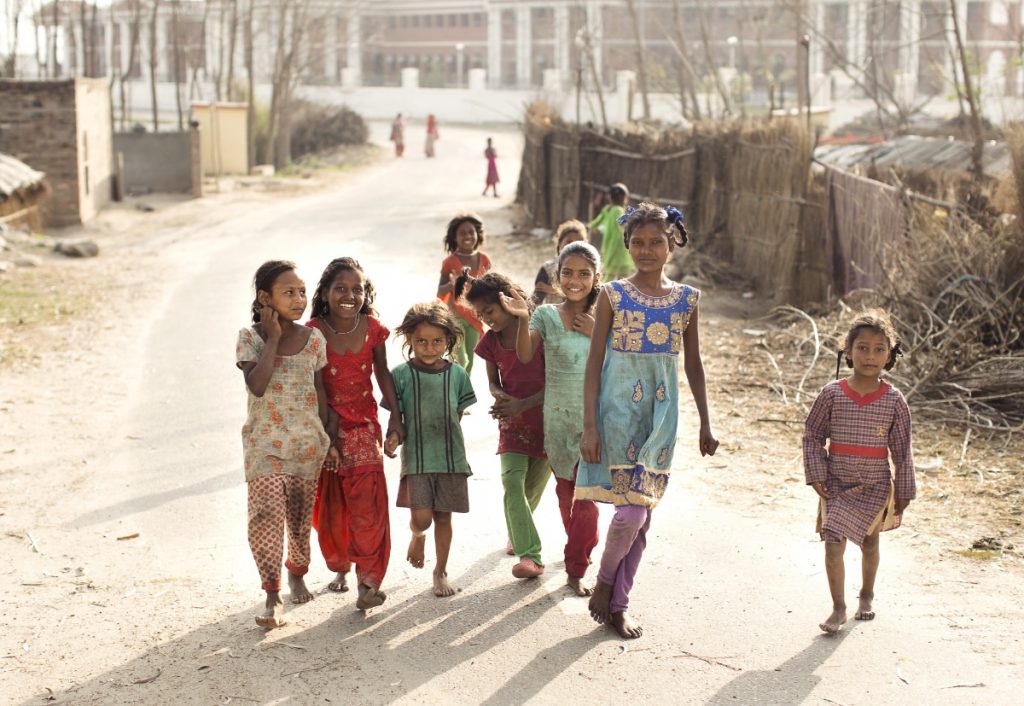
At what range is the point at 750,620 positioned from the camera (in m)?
4.89

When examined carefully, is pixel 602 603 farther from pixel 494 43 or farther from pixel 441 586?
pixel 494 43

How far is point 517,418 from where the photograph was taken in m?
5.30

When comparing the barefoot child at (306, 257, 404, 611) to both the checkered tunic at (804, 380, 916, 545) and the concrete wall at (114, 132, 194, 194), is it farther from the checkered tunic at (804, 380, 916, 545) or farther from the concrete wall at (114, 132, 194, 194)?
the concrete wall at (114, 132, 194, 194)

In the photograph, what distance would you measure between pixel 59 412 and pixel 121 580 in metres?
3.97

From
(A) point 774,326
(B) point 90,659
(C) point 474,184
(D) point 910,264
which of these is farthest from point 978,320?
(C) point 474,184

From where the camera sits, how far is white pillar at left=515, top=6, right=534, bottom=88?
72.3 metres

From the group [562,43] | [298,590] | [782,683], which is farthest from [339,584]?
[562,43]

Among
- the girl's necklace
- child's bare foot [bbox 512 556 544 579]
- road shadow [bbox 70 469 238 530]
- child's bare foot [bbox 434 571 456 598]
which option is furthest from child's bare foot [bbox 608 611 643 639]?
road shadow [bbox 70 469 238 530]

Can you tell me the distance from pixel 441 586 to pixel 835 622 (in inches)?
61.0

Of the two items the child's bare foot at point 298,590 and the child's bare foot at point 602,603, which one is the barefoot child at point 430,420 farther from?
the child's bare foot at point 602,603

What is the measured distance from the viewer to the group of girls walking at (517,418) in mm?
4641

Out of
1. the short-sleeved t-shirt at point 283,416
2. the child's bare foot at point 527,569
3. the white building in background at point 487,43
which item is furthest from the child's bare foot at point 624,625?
the white building in background at point 487,43

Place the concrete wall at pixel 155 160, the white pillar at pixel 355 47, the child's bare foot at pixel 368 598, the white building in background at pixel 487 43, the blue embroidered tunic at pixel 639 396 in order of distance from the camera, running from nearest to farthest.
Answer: the blue embroidered tunic at pixel 639 396 < the child's bare foot at pixel 368 598 < the concrete wall at pixel 155 160 < the white building in background at pixel 487 43 < the white pillar at pixel 355 47

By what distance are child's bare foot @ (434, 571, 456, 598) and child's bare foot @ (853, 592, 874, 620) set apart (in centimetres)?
160
